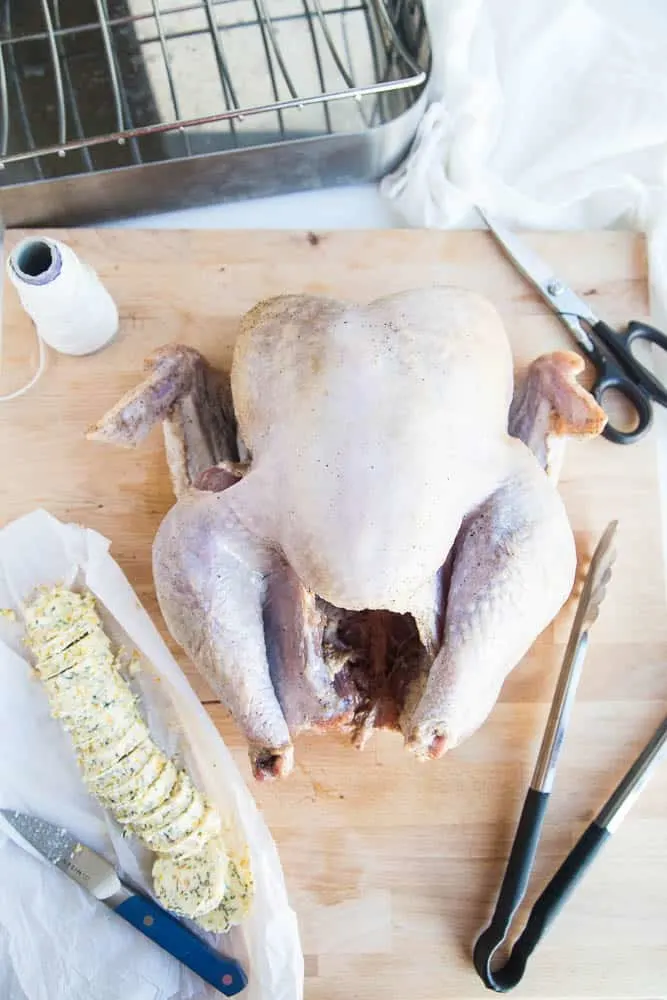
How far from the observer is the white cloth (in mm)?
1349

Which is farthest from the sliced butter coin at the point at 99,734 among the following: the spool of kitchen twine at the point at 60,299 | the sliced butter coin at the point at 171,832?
the spool of kitchen twine at the point at 60,299

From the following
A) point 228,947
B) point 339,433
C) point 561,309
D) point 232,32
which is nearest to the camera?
point 339,433

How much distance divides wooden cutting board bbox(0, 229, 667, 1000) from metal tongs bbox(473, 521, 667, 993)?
32 millimetres

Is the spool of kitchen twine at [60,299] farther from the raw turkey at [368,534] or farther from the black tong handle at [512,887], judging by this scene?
the black tong handle at [512,887]

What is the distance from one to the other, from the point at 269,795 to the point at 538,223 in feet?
2.84

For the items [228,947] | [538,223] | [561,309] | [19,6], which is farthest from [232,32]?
[228,947]

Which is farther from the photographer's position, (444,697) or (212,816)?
(212,816)

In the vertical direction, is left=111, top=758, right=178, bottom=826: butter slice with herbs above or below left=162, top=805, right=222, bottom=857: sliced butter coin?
above

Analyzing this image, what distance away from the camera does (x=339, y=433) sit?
0.98 metres

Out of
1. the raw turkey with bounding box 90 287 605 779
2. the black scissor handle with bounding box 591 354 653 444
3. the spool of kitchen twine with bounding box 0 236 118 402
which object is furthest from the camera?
the black scissor handle with bounding box 591 354 653 444

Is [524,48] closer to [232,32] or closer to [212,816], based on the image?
[232,32]

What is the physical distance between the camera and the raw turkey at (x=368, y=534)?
38.3 inches

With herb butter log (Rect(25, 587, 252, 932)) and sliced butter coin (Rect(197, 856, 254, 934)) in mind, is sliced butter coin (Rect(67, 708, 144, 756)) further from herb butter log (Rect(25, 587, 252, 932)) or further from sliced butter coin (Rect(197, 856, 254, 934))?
sliced butter coin (Rect(197, 856, 254, 934))

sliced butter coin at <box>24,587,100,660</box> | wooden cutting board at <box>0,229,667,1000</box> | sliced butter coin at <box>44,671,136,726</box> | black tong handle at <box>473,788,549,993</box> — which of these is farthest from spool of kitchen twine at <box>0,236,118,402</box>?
black tong handle at <box>473,788,549,993</box>
